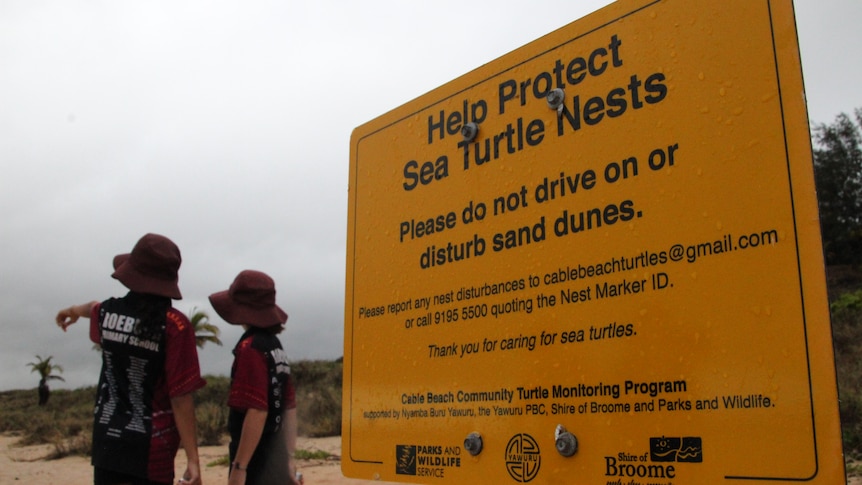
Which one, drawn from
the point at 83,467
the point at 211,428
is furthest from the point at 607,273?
the point at 211,428

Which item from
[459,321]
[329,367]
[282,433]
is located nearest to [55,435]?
[329,367]

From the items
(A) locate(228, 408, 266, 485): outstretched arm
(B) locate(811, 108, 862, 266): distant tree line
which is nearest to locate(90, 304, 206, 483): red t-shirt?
(A) locate(228, 408, 266, 485): outstretched arm

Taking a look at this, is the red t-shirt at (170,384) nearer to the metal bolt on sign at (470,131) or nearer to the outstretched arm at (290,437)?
the outstretched arm at (290,437)

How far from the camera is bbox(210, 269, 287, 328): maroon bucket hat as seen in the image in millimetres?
3797

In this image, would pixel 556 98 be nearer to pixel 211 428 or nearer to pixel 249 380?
pixel 249 380

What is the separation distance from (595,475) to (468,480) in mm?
459

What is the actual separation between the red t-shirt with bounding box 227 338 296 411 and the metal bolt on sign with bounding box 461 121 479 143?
6.17 feet

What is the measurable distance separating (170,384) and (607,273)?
7.37ft

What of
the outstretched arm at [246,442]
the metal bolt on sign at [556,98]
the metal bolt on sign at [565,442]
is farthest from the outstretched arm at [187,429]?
the metal bolt on sign at [556,98]

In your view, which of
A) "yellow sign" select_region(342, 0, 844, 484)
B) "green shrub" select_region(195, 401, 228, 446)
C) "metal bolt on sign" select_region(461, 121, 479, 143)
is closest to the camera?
"yellow sign" select_region(342, 0, 844, 484)

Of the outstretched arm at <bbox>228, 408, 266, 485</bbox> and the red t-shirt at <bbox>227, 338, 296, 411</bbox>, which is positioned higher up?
the red t-shirt at <bbox>227, 338, 296, 411</bbox>

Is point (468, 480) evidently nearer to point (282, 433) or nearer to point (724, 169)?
point (724, 169)

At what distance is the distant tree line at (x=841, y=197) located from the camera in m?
33.3

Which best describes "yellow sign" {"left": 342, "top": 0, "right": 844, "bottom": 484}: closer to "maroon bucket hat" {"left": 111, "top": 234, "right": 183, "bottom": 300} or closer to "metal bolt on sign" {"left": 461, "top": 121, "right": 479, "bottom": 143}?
"metal bolt on sign" {"left": 461, "top": 121, "right": 479, "bottom": 143}
